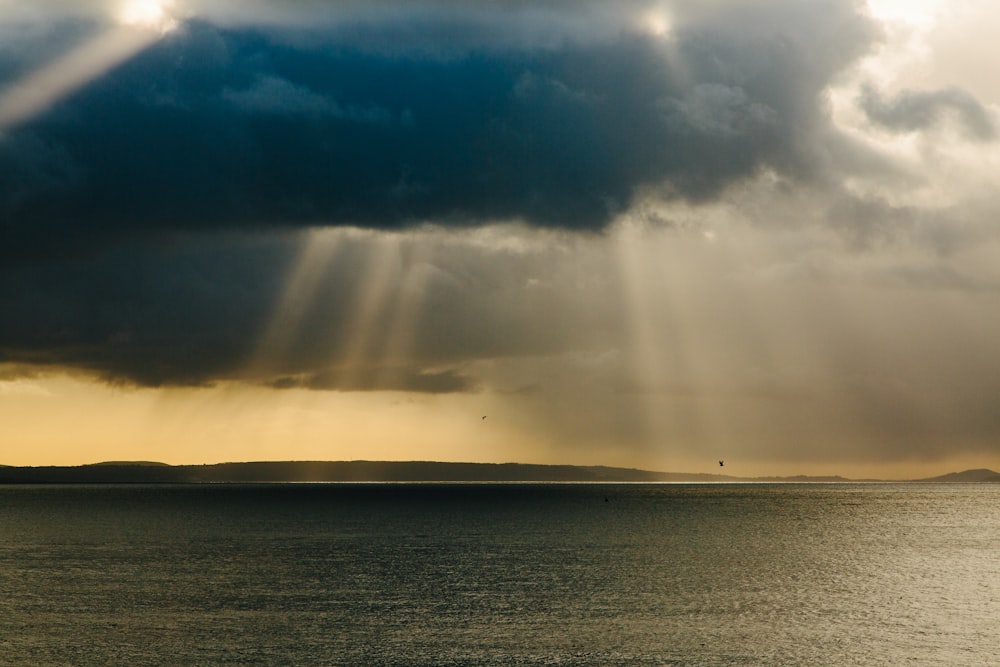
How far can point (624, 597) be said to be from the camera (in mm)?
67812

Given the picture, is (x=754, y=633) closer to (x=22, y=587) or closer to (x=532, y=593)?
(x=532, y=593)

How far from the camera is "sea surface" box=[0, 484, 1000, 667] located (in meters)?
49.5

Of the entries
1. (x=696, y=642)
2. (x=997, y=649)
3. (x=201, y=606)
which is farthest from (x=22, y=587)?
(x=997, y=649)

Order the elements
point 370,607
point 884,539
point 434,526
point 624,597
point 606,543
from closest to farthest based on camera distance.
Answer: point 370,607
point 624,597
point 606,543
point 884,539
point 434,526

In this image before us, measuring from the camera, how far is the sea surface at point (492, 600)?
49.5 m

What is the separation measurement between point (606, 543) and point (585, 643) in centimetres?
6637

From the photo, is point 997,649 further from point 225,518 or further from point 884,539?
point 225,518

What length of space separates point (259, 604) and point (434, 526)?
87.4m

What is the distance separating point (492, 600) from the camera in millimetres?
65812

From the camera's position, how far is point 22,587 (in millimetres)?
72500

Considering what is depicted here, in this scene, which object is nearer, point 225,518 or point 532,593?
point 532,593

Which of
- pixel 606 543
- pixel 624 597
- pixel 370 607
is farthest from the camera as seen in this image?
pixel 606 543

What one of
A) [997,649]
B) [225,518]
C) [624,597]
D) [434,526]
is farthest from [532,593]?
[225,518]

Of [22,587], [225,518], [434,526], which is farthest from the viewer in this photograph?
[225,518]
